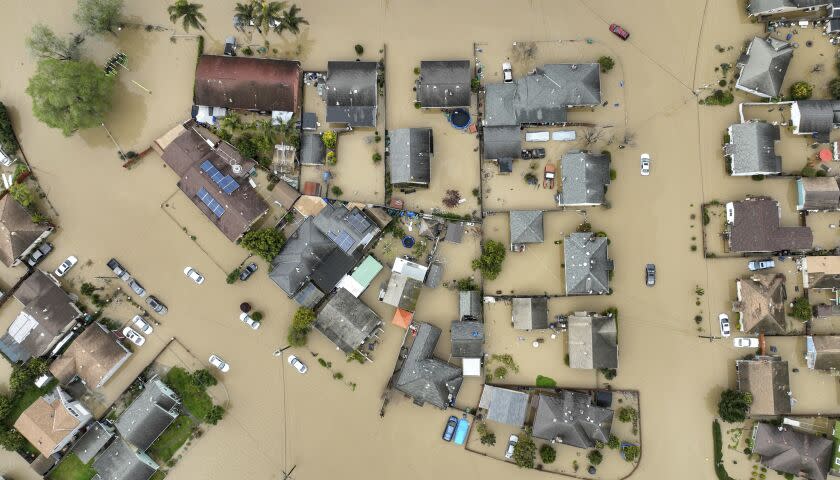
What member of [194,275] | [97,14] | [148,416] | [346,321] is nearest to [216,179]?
[194,275]

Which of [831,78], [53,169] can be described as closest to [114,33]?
[53,169]

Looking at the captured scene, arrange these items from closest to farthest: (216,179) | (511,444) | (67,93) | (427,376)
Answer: (67,93)
(427,376)
(216,179)
(511,444)

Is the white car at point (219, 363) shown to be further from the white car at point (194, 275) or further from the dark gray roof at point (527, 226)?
the dark gray roof at point (527, 226)

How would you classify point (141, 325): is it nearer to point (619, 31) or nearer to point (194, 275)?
point (194, 275)

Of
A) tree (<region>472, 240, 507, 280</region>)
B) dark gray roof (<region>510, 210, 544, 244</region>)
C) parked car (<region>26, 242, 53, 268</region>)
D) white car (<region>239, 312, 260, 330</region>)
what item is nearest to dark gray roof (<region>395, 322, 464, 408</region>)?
tree (<region>472, 240, 507, 280</region>)

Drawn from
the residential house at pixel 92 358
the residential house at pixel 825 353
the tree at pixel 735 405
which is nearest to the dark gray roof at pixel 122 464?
the residential house at pixel 92 358

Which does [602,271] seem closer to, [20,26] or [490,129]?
[490,129]
